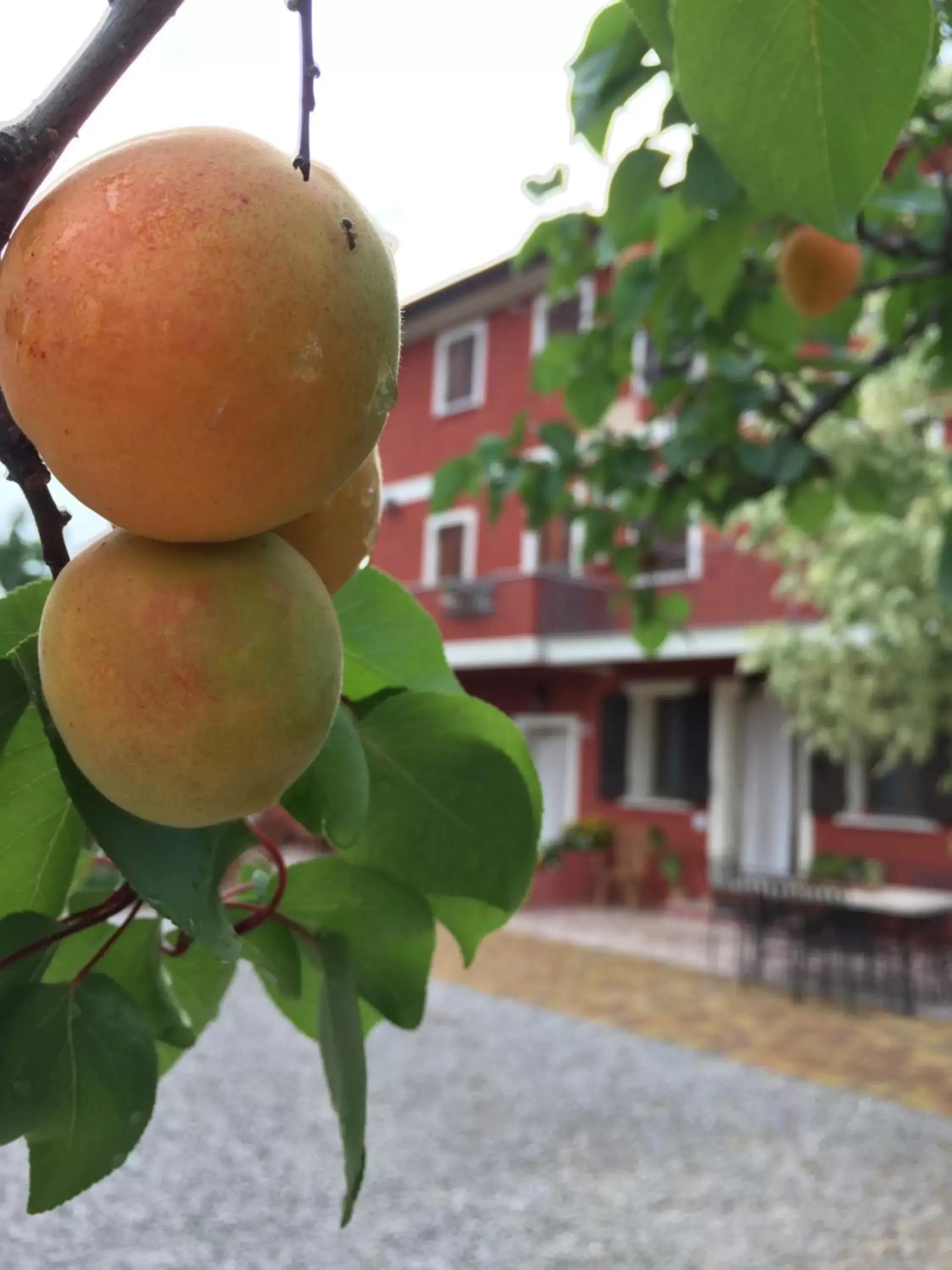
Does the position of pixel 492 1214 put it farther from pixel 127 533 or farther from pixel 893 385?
pixel 893 385

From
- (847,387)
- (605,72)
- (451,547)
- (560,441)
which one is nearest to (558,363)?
(560,441)

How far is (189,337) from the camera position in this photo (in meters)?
0.48

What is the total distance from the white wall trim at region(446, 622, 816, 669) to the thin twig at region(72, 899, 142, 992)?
10549mm

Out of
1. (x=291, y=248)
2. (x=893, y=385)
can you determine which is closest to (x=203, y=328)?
(x=291, y=248)

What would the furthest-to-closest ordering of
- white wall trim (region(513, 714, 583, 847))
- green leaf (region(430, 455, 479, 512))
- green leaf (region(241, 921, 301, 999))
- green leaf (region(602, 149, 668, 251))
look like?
1. white wall trim (region(513, 714, 583, 847))
2. green leaf (region(430, 455, 479, 512))
3. green leaf (region(602, 149, 668, 251))
4. green leaf (region(241, 921, 301, 999))

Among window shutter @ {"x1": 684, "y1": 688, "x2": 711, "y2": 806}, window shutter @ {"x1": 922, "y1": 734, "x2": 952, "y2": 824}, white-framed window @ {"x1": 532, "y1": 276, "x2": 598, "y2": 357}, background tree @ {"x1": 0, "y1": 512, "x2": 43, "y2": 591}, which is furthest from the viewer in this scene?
window shutter @ {"x1": 684, "y1": 688, "x2": 711, "y2": 806}

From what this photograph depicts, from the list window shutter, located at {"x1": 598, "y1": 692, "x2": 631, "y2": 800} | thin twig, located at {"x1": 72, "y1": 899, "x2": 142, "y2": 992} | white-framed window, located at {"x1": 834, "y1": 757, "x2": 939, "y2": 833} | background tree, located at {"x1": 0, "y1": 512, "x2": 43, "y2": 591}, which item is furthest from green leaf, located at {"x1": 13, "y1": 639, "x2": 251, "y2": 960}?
window shutter, located at {"x1": 598, "y1": 692, "x2": 631, "y2": 800}

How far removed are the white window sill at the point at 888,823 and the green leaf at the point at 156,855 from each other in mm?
11765

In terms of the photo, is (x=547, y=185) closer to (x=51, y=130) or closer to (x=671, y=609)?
(x=671, y=609)

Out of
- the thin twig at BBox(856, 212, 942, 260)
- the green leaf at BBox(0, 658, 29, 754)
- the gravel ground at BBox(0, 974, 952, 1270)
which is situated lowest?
the gravel ground at BBox(0, 974, 952, 1270)

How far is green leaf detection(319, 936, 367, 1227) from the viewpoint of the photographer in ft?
2.22

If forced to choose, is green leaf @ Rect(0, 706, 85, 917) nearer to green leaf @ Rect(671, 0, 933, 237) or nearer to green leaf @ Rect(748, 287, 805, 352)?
green leaf @ Rect(671, 0, 933, 237)

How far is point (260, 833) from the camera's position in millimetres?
711

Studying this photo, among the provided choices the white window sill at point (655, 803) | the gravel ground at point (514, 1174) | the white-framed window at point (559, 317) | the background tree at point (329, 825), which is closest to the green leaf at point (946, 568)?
the background tree at point (329, 825)
